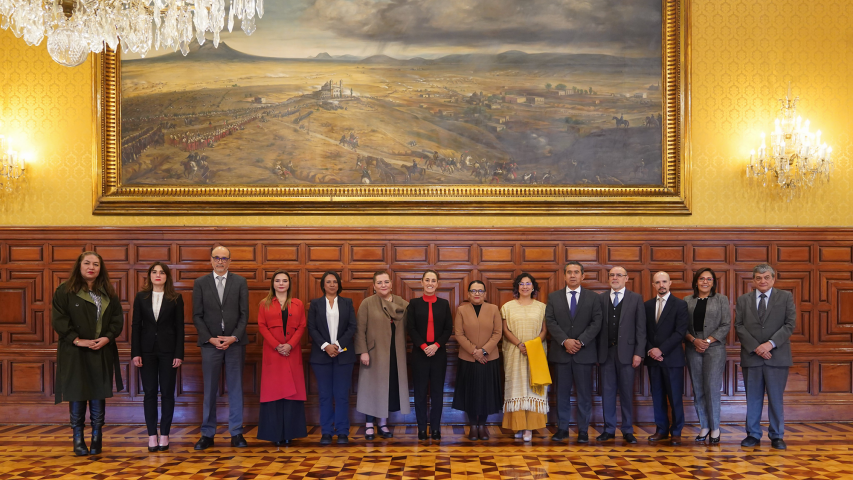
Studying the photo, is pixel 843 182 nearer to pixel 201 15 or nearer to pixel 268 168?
pixel 268 168

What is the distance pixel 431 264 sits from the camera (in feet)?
22.5

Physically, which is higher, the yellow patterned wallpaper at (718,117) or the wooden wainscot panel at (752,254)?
the yellow patterned wallpaper at (718,117)

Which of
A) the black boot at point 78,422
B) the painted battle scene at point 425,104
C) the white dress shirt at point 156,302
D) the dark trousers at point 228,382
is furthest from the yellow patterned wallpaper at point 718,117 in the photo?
the black boot at point 78,422

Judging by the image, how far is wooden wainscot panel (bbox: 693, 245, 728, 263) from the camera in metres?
6.89

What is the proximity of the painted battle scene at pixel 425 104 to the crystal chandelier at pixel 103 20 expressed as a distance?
2.73 meters

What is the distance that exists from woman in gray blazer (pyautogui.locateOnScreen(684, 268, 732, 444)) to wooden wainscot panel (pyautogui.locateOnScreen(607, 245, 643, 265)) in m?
0.89

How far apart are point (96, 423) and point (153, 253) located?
1947 millimetres

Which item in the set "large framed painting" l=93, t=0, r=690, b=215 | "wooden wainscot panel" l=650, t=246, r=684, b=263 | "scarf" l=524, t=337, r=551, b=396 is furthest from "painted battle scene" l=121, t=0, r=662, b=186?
"scarf" l=524, t=337, r=551, b=396

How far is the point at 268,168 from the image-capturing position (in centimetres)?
696

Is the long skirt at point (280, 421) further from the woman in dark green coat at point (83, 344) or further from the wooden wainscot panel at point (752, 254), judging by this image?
the wooden wainscot panel at point (752, 254)

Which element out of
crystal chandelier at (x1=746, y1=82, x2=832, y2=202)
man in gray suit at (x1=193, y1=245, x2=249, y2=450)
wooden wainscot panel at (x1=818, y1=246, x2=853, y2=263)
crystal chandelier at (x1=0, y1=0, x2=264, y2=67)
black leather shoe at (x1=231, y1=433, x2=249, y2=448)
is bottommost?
black leather shoe at (x1=231, y1=433, x2=249, y2=448)

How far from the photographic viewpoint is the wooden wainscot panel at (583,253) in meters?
6.88

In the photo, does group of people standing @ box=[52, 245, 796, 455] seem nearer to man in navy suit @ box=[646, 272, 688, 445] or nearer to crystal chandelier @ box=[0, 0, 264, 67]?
man in navy suit @ box=[646, 272, 688, 445]

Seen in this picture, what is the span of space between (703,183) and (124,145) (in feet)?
20.5
